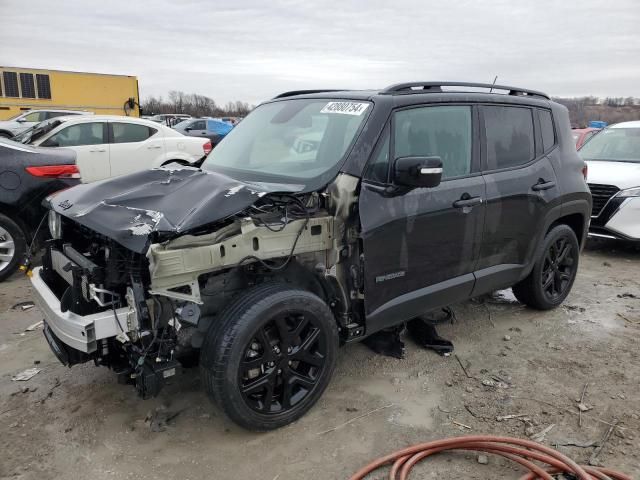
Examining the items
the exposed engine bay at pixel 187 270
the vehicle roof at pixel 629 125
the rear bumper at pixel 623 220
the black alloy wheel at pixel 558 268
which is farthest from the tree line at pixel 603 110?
the exposed engine bay at pixel 187 270

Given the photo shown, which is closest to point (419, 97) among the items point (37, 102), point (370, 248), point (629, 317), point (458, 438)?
point (370, 248)

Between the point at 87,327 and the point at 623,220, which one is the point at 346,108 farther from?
the point at 623,220

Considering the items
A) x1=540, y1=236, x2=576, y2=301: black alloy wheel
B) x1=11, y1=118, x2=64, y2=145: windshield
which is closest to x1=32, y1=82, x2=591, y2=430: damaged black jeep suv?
x1=540, y1=236, x2=576, y2=301: black alloy wheel

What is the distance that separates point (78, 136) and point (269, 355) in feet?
24.3

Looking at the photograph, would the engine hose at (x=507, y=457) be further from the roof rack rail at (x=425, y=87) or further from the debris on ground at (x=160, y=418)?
the roof rack rail at (x=425, y=87)

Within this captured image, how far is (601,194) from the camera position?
7016 millimetres

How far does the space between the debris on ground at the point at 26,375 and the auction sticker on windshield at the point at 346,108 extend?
2.78m

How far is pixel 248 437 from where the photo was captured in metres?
2.97

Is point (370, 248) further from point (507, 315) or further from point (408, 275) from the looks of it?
point (507, 315)

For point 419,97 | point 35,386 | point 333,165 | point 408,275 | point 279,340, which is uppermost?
point 419,97

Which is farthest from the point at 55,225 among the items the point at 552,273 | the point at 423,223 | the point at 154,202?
the point at 552,273

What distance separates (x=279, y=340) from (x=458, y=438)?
1.14 metres

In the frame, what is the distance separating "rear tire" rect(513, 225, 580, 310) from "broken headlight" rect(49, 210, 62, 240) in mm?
3791

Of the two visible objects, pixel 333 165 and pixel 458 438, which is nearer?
pixel 458 438
